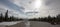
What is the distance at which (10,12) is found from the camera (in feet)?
22.5

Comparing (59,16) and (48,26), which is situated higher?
(59,16)

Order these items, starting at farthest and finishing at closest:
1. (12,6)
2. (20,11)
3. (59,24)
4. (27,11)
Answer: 1. (59,24)
2. (27,11)
3. (20,11)
4. (12,6)

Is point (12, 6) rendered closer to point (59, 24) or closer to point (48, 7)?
point (48, 7)

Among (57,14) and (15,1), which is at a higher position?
(15,1)

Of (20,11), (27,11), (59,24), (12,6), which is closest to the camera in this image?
(12,6)

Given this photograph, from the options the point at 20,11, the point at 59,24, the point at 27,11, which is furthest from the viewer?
the point at 59,24

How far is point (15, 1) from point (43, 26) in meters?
3.44

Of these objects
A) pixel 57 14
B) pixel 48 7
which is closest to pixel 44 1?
pixel 48 7

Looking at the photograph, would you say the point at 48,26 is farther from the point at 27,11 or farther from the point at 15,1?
the point at 15,1

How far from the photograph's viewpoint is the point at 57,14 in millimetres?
7965

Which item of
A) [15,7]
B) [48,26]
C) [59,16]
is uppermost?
[15,7]

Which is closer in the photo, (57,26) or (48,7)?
(48,7)

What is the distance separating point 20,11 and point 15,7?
51 cm

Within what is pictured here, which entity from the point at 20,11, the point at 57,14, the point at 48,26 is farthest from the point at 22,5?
the point at 48,26
